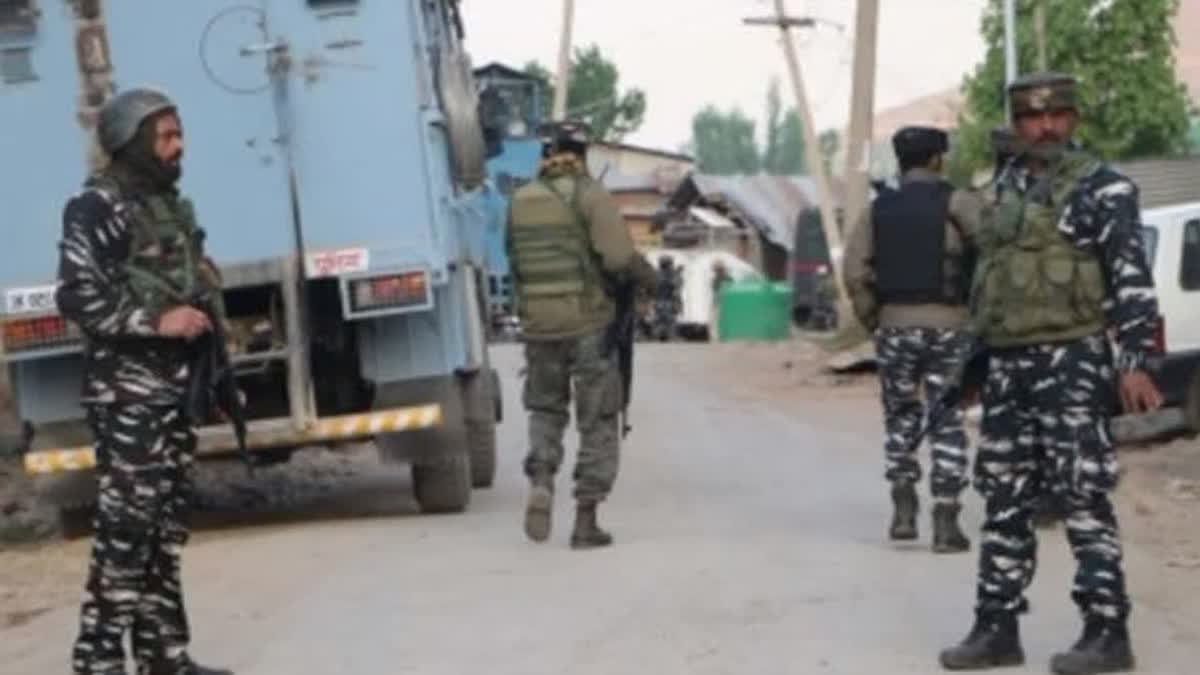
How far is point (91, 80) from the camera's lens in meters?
11.4

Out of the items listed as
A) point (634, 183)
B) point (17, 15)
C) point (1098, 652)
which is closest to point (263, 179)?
point (17, 15)

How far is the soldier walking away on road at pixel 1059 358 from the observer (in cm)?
694

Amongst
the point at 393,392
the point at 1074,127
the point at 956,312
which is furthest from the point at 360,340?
the point at 1074,127

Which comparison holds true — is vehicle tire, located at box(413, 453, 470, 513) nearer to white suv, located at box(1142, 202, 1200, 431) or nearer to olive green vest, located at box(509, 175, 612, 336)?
olive green vest, located at box(509, 175, 612, 336)

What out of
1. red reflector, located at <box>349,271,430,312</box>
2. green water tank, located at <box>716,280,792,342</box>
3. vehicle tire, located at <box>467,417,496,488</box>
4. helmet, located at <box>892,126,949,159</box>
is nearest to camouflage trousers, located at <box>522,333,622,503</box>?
red reflector, located at <box>349,271,430,312</box>

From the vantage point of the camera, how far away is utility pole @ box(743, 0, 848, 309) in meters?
36.8

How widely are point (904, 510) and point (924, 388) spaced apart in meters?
0.58

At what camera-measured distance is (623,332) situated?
10.7 metres

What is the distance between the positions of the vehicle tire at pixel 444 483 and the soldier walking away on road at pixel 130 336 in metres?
5.43

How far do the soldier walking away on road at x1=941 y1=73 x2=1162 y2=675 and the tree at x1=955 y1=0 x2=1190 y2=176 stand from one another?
116 feet

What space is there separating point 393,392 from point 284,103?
5.39 feet

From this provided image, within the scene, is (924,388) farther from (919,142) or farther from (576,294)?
(576,294)

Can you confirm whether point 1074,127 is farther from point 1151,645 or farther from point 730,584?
point 730,584

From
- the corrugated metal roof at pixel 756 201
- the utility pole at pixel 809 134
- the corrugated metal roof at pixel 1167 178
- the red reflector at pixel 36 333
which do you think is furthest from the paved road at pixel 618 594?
the corrugated metal roof at pixel 756 201
